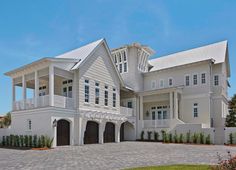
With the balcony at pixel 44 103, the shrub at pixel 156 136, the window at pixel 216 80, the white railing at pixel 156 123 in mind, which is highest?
the window at pixel 216 80

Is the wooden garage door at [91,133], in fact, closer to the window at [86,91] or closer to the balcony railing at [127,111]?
the window at [86,91]

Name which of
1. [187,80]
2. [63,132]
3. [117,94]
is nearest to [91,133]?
[63,132]

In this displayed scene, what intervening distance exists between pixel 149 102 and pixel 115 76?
6395mm

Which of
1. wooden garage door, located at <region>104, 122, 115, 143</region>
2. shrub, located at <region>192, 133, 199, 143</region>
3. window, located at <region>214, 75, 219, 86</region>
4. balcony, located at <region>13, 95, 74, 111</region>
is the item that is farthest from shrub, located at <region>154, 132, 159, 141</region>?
balcony, located at <region>13, 95, 74, 111</region>

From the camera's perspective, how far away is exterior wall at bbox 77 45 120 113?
A: 74.8 ft

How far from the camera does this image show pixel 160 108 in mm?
30688

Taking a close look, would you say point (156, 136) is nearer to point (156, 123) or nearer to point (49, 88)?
point (156, 123)

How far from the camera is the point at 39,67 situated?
A: 21.3 m

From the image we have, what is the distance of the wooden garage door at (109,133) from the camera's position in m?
26.3

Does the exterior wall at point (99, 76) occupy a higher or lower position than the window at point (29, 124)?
higher

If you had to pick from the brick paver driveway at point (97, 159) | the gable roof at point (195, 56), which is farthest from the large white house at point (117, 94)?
the brick paver driveway at point (97, 159)

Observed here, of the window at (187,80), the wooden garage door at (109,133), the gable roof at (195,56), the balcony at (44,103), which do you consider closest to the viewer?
the balcony at (44,103)

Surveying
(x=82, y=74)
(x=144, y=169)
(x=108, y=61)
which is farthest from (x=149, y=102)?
(x=144, y=169)

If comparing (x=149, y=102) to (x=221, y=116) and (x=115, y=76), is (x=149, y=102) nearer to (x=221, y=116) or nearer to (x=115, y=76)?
(x=115, y=76)
